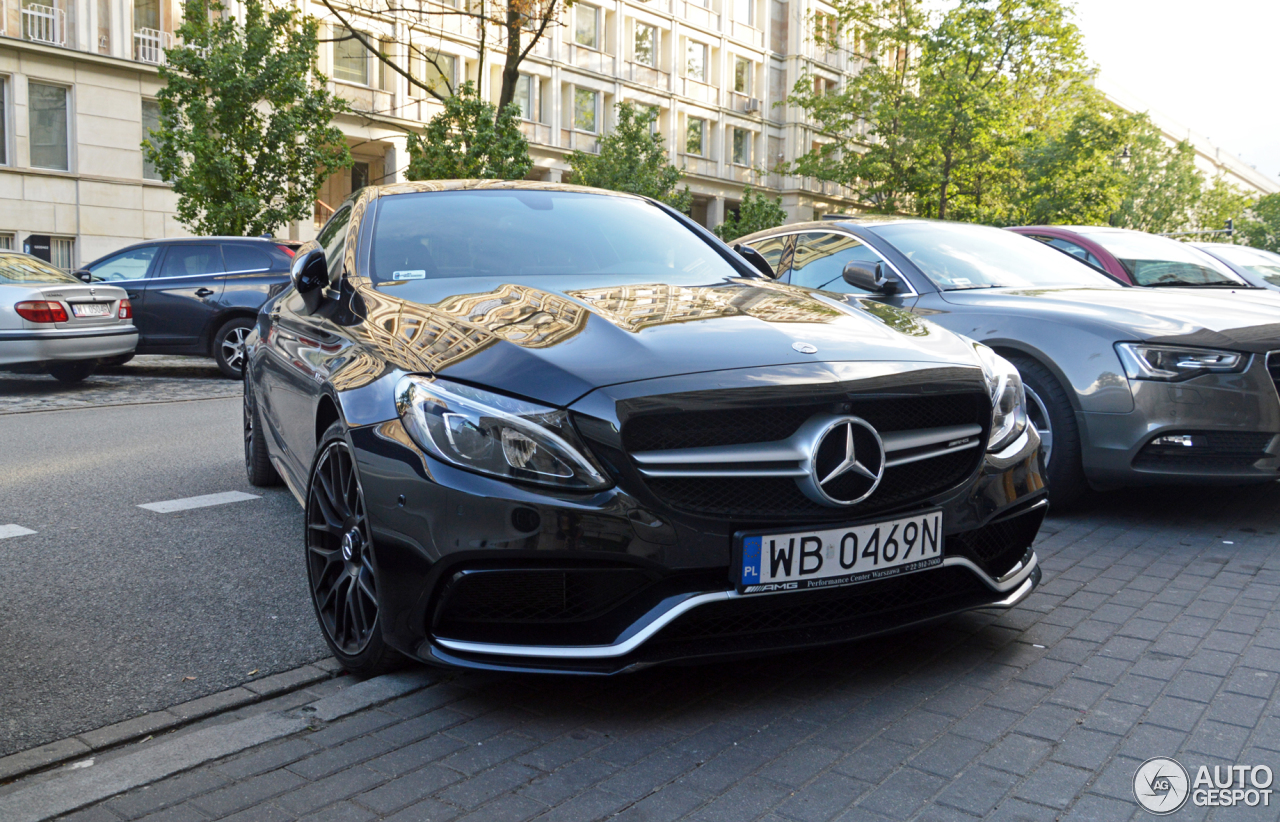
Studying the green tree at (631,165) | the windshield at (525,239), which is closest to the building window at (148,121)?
the green tree at (631,165)

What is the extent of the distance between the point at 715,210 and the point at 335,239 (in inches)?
1839

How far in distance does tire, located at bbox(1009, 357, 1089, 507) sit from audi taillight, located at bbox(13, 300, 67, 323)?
990cm

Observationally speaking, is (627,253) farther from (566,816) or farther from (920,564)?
(566,816)

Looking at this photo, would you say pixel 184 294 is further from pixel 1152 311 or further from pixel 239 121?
pixel 1152 311

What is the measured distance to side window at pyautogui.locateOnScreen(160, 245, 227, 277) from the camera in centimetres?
1348

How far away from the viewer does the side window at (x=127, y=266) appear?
13.6 metres

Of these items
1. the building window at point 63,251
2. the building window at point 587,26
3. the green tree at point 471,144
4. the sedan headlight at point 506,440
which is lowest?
the sedan headlight at point 506,440

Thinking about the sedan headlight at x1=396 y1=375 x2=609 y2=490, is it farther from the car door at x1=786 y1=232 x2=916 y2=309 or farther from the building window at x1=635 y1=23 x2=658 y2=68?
the building window at x1=635 y1=23 x2=658 y2=68

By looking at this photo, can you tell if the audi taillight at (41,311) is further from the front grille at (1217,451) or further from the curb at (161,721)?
the front grille at (1217,451)

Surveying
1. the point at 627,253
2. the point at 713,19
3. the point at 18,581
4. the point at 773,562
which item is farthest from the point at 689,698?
the point at 713,19

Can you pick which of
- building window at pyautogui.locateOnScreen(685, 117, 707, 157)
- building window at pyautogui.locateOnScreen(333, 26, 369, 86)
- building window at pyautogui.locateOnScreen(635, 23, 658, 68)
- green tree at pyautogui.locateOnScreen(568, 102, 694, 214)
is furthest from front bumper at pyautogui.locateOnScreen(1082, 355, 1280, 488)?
building window at pyautogui.locateOnScreen(685, 117, 707, 157)

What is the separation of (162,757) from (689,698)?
4.41 feet

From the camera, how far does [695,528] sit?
2736mm

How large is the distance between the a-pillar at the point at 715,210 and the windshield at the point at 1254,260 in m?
38.3
